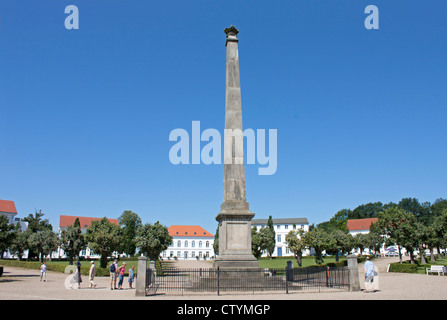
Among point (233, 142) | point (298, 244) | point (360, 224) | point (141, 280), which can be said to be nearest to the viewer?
point (141, 280)

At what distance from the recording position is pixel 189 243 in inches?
4500

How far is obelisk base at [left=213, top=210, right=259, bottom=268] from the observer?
15.1 metres

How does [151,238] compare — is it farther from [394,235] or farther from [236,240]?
[394,235]

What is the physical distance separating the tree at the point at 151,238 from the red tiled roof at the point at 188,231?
251 ft

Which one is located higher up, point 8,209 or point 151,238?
point 8,209

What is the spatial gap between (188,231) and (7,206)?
56.5 meters

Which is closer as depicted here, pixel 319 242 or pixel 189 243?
pixel 319 242

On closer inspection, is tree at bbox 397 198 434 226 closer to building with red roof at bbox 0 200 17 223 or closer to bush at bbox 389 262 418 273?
bush at bbox 389 262 418 273

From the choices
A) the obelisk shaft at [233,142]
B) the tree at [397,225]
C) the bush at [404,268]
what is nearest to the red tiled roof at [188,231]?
the tree at [397,225]

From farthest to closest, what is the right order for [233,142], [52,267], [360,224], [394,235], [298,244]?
[360,224], [298,244], [52,267], [394,235], [233,142]

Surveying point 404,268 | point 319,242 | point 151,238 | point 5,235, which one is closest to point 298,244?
point 319,242

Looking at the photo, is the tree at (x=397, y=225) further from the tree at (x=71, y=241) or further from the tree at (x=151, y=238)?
the tree at (x=71, y=241)
